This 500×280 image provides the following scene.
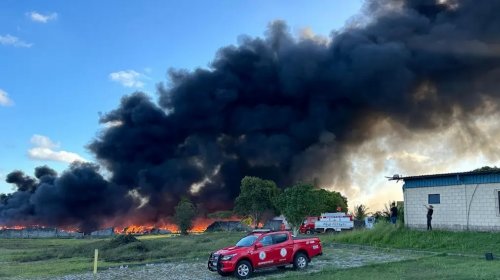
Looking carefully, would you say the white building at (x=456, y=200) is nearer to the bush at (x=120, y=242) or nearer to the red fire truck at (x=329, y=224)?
the red fire truck at (x=329, y=224)

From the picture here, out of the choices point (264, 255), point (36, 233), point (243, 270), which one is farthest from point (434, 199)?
point (36, 233)

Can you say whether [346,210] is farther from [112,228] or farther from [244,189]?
[112,228]

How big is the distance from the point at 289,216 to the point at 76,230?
69.3 metres

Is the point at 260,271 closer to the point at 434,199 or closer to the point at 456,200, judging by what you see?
the point at 456,200

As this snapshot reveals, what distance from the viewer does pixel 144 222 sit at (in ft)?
319

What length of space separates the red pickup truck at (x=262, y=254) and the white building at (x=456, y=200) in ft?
38.2

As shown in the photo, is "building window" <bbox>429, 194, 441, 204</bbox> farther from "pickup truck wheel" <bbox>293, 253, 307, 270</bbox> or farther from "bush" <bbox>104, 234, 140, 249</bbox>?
"bush" <bbox>104, 234, 140, 249</bbox>

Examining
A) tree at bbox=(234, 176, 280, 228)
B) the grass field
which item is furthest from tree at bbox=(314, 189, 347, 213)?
the grass field

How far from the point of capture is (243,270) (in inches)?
758

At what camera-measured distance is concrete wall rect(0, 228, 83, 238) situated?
8638 centimetres

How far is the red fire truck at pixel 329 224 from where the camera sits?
4756cm

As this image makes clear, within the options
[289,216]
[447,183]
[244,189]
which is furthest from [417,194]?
[244,189]

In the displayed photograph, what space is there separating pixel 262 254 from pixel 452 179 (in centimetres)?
1527

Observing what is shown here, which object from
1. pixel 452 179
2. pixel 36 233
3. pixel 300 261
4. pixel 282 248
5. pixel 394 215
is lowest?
pixel 36 233
